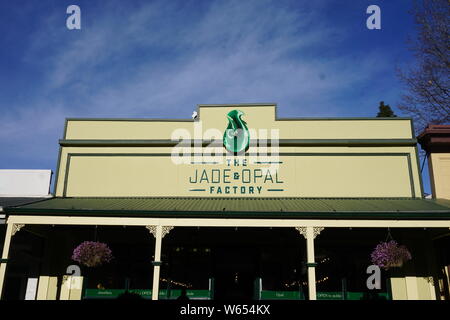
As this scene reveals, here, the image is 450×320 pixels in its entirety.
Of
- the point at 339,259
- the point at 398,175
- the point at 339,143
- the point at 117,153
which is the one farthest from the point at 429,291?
the point at 117,153

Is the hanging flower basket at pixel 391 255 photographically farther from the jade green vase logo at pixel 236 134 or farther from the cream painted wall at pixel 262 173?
the jade green vase logo at pixel 236 134

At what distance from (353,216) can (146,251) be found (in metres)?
7.89

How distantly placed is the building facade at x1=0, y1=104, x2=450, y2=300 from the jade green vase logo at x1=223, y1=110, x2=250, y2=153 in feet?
0.14

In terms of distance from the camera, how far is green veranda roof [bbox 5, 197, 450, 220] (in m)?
13.1

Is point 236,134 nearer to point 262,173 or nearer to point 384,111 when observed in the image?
point 262,173

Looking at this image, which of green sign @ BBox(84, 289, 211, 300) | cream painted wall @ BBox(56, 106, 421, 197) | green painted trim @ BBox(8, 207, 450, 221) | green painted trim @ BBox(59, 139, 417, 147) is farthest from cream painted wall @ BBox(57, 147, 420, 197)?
green sign @ BBox(84, 289, 211, 300)

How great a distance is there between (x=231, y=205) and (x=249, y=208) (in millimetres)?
837

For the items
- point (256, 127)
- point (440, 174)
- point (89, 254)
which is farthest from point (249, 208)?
point (440, 174)

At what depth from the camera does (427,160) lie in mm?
16562

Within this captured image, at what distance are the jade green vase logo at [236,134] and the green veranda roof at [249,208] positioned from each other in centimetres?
244

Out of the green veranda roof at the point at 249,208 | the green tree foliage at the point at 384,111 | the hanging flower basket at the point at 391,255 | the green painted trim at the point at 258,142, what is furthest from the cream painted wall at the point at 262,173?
the green tree foliage at the point at 384,111
